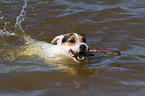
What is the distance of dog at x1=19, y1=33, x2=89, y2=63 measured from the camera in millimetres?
5039

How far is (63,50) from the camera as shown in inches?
219

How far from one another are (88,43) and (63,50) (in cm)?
160

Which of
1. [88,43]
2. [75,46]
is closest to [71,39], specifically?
[75,46]

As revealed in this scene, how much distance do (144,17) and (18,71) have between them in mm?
6220

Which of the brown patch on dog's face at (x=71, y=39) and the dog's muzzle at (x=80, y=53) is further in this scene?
the brown patch on dog's face at (x=71, y=39)

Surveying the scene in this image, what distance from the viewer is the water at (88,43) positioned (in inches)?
146

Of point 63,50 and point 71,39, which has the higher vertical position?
point 71,39

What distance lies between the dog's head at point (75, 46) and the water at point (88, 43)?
0.27m

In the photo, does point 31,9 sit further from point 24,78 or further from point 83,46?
point 24,78

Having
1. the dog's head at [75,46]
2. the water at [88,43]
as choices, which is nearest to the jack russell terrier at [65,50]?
the dog's head at [75,46]

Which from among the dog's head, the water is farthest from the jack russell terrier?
the water

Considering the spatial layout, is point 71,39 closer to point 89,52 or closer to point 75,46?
point 75,46

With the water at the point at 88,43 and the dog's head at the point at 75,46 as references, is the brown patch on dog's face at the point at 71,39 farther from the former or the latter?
the water at the point at 88,43

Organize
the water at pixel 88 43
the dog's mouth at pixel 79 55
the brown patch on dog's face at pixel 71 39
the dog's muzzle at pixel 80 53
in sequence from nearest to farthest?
the water at pixel 88 43, the dog's muzzle at pixel 80 53, the dog's mouth at pixel 79 55, the brown patch on dog's face at pixel 71 39
